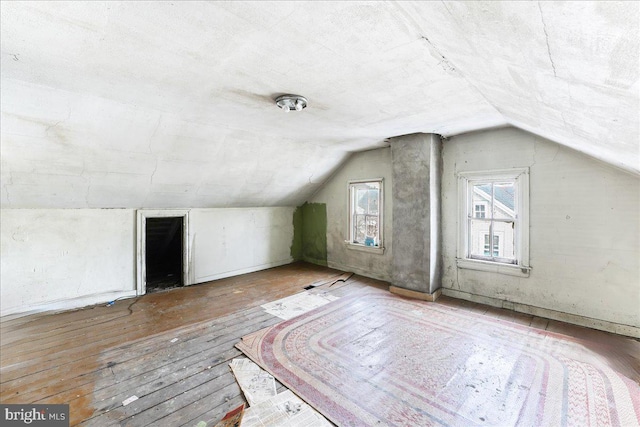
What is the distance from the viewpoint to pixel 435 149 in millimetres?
4000

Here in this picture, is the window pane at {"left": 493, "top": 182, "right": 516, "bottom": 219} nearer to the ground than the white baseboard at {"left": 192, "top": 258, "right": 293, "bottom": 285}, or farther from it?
farther from it

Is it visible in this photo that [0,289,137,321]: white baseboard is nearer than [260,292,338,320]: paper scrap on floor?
Yes

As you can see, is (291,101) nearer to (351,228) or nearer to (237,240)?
(351,228)

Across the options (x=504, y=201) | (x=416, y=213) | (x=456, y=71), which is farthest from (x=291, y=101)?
(x=504, y=201)

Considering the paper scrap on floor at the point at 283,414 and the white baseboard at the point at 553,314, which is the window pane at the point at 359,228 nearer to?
the white baseboard at the point at 553,314

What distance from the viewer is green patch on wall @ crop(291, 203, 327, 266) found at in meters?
6.06

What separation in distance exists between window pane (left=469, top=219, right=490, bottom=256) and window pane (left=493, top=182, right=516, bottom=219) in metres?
0.23

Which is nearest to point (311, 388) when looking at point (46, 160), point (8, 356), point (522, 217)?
point (8, 356)

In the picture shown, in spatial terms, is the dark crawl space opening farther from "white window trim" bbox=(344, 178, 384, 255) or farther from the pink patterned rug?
"white window trim" bbox=(344, 178, 384, 255)

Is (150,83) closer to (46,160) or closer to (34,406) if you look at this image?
(46,160)

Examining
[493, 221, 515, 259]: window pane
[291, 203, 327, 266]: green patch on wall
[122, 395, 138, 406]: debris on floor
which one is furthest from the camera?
[291, 203, 327, 266]: green patch on wall

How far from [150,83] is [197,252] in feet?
10.8

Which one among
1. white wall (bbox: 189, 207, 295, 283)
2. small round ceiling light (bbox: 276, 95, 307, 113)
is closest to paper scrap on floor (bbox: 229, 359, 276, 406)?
small round ceiling light (bbox: 276, 95, 307, 113)

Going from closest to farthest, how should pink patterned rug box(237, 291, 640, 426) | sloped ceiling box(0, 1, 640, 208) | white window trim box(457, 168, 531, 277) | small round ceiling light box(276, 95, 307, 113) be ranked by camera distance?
sloped ceiling box(0, 1, 640, 208) → pink patterned rug box(237, 291, 640, 426) → small round ceiling light box(276, 95, 307, 113) → white window trim box(457, 168, 531, 277)
